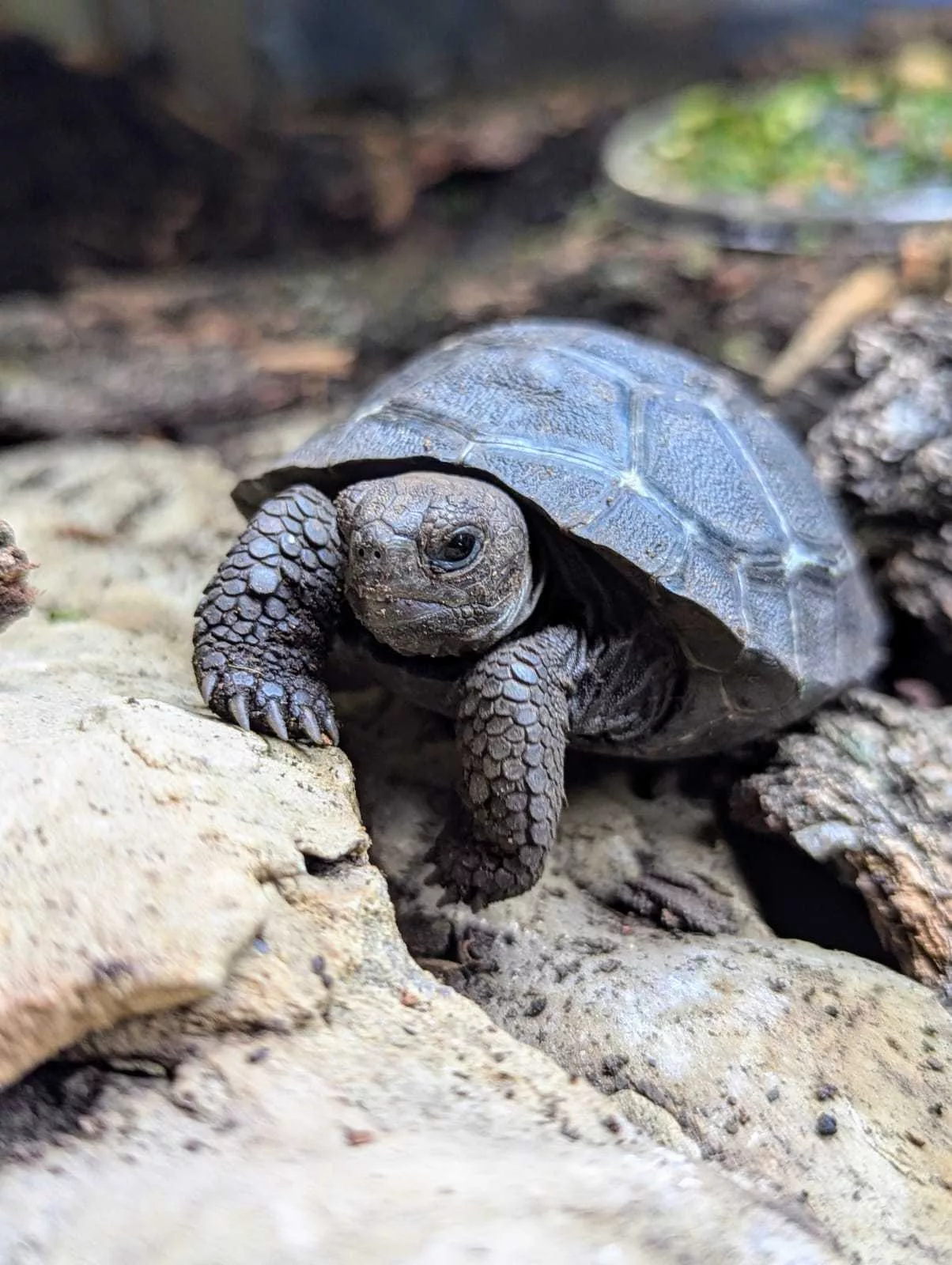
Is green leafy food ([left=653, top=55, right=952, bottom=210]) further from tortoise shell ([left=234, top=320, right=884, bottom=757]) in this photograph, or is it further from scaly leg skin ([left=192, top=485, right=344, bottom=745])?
scaly leg skin ([left=192, top=485, right=344, bottom=745])

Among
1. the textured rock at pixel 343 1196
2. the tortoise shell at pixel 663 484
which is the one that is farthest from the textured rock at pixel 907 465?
the textured rock at pixel 343 1196

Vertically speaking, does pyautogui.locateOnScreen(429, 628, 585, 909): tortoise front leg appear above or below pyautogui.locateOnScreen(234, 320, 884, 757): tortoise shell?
below

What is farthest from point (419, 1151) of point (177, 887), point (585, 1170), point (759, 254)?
point (759, 254)

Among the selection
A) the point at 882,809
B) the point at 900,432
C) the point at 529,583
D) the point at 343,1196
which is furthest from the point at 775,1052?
the point at 900,432

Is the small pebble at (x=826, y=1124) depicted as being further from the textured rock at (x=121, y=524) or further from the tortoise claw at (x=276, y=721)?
the textured rock at (x=121, y=524)

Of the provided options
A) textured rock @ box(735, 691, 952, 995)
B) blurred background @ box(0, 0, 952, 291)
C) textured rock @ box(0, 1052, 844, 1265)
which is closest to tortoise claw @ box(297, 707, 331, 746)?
textured rock @ box(0, 1052, 844, 1265)

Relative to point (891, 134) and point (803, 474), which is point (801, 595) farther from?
point (891, 134)
